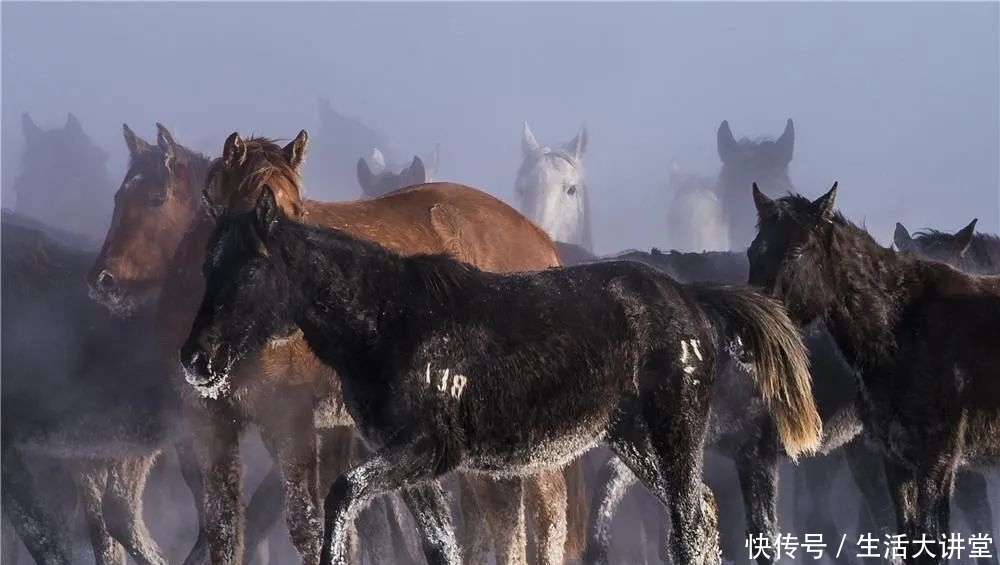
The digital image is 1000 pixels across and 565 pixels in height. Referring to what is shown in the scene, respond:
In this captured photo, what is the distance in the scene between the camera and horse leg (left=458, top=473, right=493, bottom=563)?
733 centimetres

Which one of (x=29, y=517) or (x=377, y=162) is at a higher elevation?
(x=377, y=162)

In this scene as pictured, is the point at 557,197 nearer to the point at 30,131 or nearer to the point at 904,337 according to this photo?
the point at 30,131

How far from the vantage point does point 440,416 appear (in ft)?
17.4

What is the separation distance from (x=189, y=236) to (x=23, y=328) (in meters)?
2.13

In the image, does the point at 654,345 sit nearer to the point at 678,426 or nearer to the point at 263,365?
the point at 678,426

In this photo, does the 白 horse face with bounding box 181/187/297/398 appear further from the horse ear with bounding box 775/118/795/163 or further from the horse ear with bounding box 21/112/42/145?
the horse ear with bounding box 21/112/42/145

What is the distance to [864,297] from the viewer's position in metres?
6.89

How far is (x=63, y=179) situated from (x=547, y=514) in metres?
11.0

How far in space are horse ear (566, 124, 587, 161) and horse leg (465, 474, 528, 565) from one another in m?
10.2

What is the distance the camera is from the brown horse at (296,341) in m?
6.80

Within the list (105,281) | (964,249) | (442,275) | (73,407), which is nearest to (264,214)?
(442,275)

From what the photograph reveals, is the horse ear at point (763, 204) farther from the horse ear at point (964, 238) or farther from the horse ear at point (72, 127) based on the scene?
the horse ear at point (72, 127)

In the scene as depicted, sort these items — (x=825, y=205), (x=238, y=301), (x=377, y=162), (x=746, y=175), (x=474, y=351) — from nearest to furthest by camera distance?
(x=238, y=301) → (x=474, y=351) → (x=825, y=205) → (x=746, y=175) → (x=377, y=162)

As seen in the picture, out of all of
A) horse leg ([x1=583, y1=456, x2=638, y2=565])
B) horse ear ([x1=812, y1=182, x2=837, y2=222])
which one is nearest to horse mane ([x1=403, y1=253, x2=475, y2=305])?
horse ear ([x1=812, y1=182, x2=837, y2=222])
